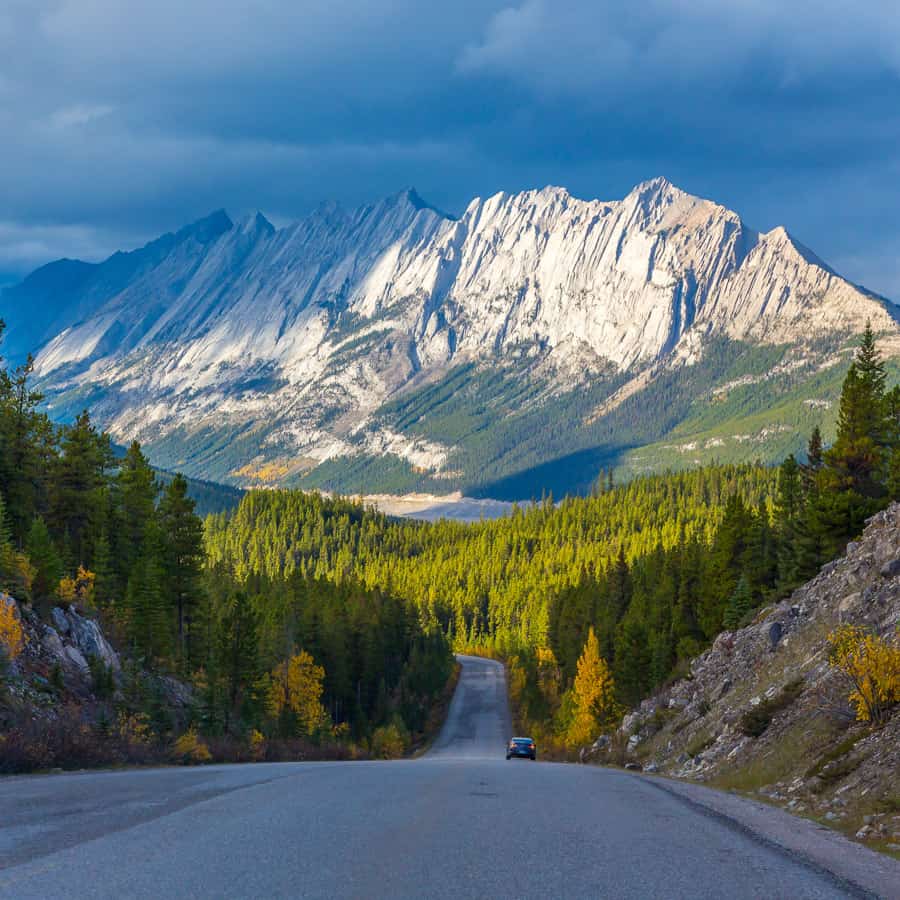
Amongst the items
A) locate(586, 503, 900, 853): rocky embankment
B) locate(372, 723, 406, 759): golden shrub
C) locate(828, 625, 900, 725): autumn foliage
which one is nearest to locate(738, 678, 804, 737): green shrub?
locate(586, 503, 900, 853): rocky embankment

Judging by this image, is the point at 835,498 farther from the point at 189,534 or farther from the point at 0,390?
the point at 0,390

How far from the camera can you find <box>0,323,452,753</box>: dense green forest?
151 ft

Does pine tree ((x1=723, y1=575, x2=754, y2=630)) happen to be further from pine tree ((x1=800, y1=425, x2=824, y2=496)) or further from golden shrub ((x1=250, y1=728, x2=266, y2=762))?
golden shrub ((x1=250, y1=728, x2=266, y2=762))

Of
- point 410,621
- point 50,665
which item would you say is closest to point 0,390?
point 50,665

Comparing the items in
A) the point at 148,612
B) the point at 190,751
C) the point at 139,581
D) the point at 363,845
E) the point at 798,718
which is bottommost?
the point at 190,751

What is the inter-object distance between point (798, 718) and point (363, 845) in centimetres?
2174

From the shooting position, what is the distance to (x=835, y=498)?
178 feet

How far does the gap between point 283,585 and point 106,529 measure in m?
62.6

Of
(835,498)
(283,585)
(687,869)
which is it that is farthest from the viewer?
(283,585)

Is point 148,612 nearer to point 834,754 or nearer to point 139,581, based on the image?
point 139,581

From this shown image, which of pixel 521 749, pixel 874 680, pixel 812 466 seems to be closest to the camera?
pixel 874 680

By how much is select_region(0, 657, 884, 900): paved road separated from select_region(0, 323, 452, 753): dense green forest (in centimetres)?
2451

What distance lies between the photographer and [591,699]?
86000 mm

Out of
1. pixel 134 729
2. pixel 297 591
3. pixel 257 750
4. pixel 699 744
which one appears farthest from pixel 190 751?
pixel 297 591
